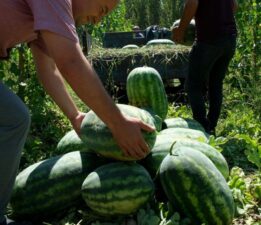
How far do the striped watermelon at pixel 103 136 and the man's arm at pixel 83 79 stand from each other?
32 cm

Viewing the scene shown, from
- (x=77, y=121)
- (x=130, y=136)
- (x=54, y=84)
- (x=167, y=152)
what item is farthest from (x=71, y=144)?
(x=130, y=136)

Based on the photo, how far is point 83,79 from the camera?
2.24 metres

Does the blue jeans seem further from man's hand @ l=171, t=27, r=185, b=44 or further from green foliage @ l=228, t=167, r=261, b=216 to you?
man's hand @ l=171, t=27, r=185, b=44

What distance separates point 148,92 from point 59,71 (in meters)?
1.70

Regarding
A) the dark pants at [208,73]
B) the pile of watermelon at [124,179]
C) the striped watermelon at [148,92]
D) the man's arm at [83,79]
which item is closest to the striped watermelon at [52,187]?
the pile of watermelon at [124,179]

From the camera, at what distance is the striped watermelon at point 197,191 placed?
2.56m

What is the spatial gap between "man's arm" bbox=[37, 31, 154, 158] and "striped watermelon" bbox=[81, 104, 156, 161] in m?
0.32

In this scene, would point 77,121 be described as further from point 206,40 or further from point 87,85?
point 206,40


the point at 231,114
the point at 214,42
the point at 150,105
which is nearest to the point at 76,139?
the point at 150,105

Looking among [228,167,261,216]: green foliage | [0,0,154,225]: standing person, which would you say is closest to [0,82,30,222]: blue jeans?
[0,0,154,225]: standing person

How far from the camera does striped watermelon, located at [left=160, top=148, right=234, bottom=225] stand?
2561 millimetres

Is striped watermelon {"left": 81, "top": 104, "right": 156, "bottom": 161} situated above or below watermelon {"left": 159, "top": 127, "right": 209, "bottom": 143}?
above

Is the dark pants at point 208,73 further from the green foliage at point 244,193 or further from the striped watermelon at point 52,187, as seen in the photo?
the striped watermelon at point 52,187

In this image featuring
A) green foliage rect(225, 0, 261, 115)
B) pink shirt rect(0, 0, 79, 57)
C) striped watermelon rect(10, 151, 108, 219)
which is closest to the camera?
pink shirt rect(0, 0, 79, 57)
